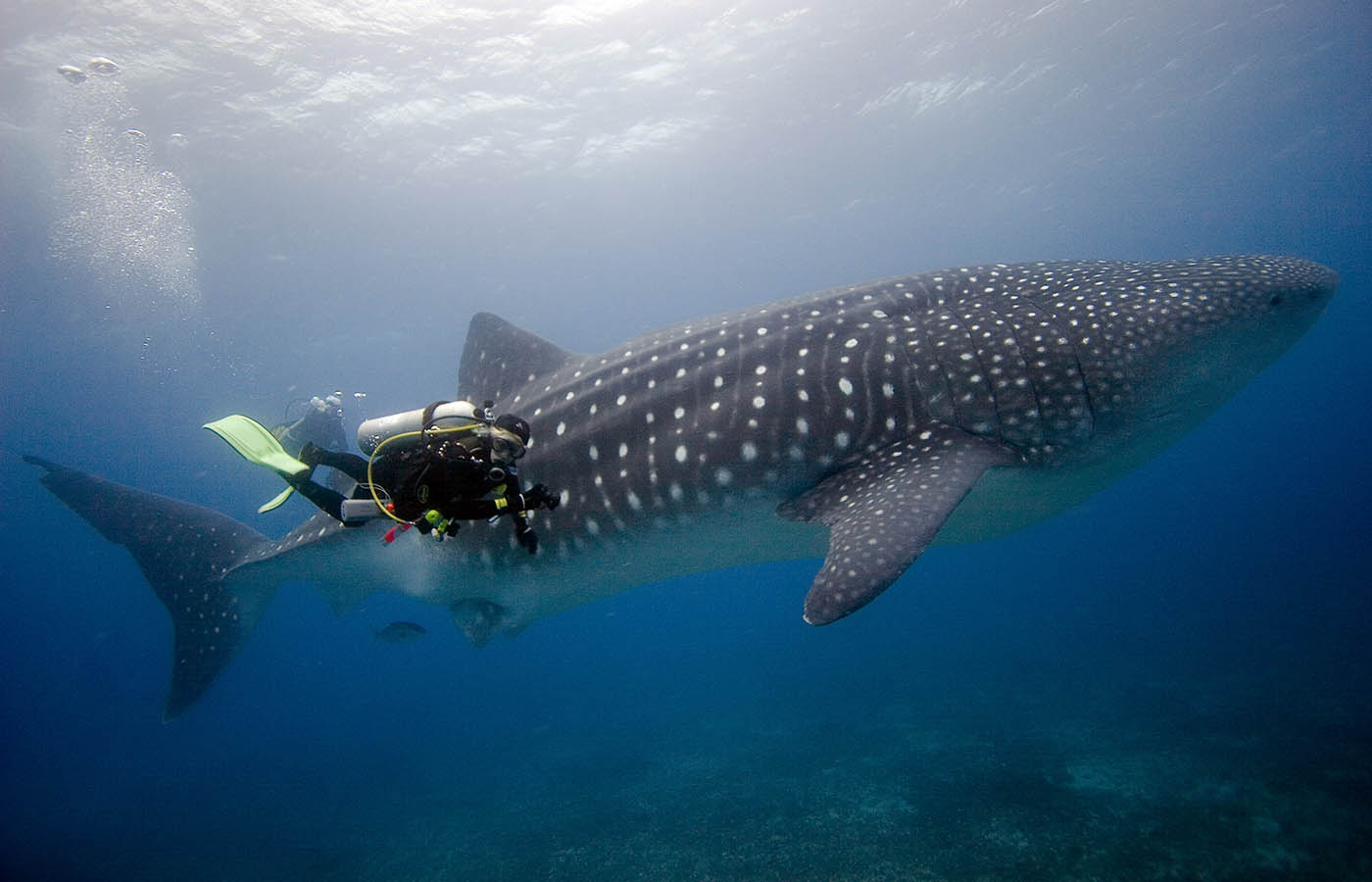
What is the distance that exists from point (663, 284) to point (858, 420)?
2260 inches

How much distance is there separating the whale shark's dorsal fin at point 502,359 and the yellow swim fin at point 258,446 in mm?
2378

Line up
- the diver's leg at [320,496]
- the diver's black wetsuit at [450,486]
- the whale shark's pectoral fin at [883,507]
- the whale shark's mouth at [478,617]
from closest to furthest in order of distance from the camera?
the whale shark's pectoral fin at [883,507], the diver's black wetsuit at [450,486], the diver's leg at [320,496], the whale shark's mouth at [478,617]

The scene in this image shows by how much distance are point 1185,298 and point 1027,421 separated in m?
1.64

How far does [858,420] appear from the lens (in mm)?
4926

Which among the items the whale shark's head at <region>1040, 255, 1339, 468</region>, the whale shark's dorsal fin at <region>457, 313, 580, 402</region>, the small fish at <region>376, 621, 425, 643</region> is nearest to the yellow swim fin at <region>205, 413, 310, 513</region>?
the whale shark's dorsal fin at <region>457, 313, 580, 402</region>

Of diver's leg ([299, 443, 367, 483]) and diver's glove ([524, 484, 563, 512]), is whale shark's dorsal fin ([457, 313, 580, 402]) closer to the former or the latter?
diver's leg ([299, 443, 367, 483])

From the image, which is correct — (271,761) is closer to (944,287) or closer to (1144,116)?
(944,287)

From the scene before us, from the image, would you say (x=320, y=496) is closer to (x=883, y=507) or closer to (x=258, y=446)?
(x=258, y=446)

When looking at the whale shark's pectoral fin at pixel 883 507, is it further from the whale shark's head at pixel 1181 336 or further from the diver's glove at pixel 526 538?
the diver's glove at pixel 526 538

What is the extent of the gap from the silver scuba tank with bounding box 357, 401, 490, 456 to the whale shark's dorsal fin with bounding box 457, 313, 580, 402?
7.26 ft

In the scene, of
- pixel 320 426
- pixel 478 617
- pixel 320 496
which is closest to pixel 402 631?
pixel 320 426

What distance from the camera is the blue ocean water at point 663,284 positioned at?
11.2 meters

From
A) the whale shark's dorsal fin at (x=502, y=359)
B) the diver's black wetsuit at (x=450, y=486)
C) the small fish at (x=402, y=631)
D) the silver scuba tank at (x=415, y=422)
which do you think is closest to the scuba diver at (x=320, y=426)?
the small fish at (x=402, y=631)

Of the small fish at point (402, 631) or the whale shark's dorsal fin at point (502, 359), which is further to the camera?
the small fish at point (402, 631)
